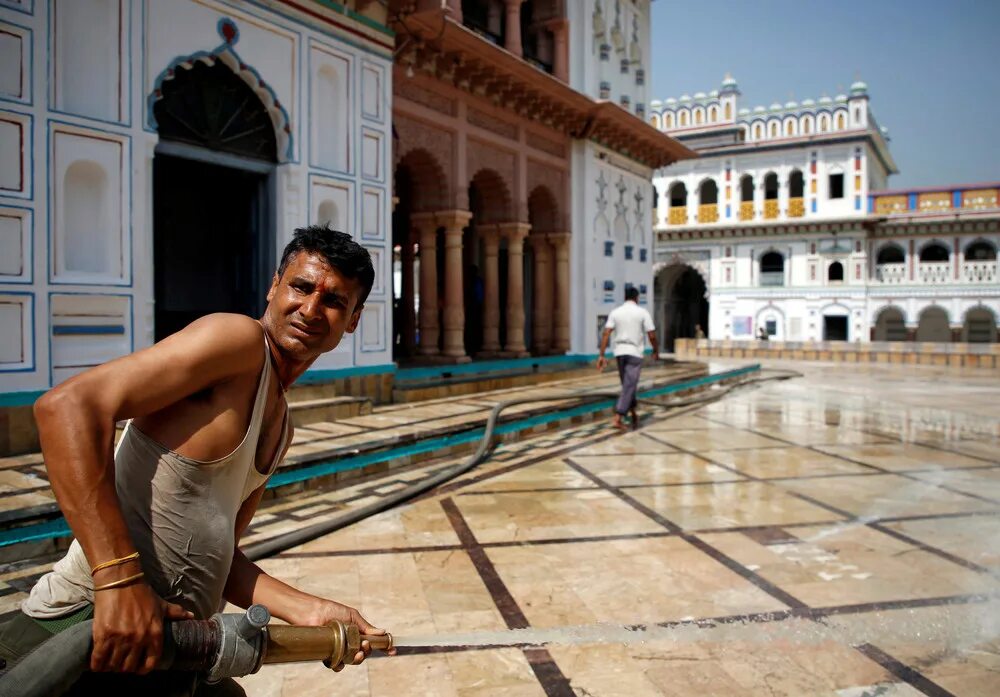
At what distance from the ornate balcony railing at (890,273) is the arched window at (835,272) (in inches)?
45.6

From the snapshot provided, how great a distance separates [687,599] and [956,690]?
0.94 meters

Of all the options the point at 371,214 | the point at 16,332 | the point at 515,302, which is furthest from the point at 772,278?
the point at 16,332

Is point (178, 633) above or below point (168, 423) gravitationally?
below

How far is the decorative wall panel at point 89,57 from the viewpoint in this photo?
498cm

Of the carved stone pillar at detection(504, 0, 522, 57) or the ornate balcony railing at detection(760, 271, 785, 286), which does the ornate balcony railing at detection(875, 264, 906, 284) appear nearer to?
the ornate balcony railing at detection(760, 271, 785, 286)

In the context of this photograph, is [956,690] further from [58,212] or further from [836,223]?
[836,223]

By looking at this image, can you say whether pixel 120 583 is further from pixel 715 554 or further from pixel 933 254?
pixel 933 254

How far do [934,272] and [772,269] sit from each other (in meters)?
5.31

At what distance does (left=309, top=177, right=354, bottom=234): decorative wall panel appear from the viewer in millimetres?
6975

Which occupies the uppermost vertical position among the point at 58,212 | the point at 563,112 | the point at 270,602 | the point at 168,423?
the point at 563,112

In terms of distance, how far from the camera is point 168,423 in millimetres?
1208

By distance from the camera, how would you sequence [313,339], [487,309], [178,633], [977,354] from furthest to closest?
[977,354]
[487,309]
[313,339]
[178,633]

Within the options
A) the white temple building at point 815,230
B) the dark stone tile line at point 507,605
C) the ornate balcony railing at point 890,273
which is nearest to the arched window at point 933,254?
the white temple building at point 815,230

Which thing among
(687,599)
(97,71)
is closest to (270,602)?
(687,599)
